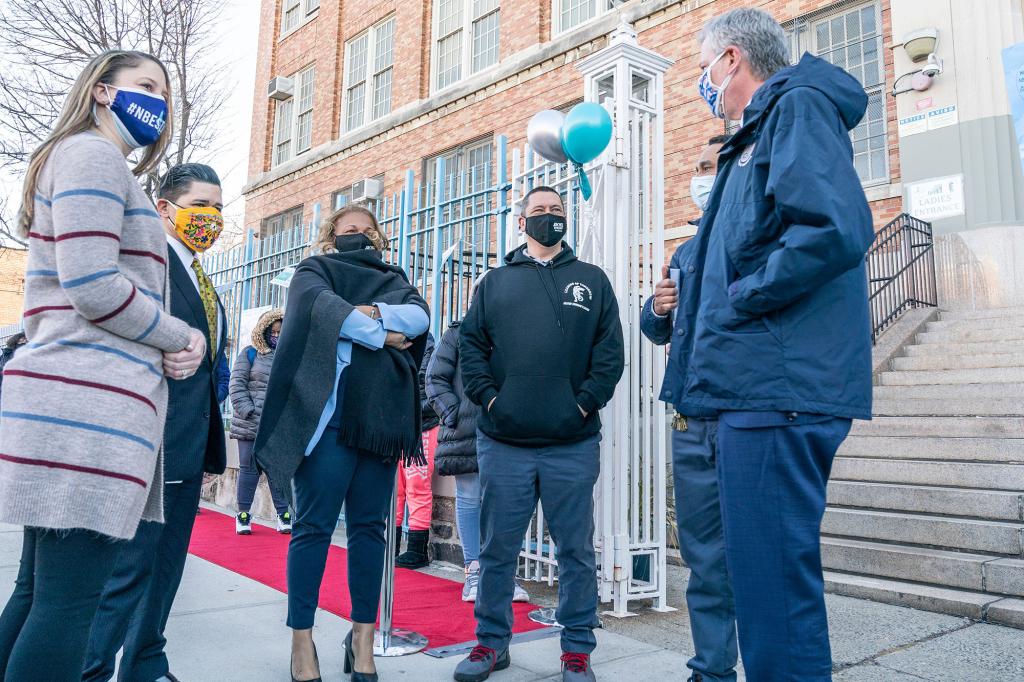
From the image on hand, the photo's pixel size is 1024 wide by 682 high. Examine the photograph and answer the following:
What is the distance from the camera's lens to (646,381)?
4410 millimetres

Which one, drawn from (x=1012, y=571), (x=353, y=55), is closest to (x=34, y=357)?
(x=1012, y=571)

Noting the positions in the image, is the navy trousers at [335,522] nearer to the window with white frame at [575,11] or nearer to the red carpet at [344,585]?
the red carpet at [344,585]

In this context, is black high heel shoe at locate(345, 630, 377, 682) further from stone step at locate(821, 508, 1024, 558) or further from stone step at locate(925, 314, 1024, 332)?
stone step at locate(925, 314, 1024, 332)

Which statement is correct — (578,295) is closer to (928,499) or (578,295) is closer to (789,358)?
(789,358)

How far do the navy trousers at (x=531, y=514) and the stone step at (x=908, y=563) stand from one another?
1.98 meters

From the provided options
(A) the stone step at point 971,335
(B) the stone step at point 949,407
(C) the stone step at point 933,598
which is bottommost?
(C) the stone step at point 933,598

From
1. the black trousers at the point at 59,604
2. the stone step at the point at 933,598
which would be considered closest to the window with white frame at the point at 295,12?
the stone step at the point at 933,598

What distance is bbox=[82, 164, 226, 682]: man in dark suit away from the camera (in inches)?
98.0

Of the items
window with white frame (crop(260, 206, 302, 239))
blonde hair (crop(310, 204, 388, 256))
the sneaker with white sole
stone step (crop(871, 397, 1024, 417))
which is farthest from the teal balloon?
window with white frame (crop(260, 206, 302, 239))

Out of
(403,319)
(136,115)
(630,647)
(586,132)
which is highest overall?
(586,132)

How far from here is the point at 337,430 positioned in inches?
121

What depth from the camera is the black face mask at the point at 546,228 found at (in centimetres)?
365

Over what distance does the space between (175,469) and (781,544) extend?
199cm

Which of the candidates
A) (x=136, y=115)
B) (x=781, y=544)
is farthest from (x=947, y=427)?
(x=136, y=115)
